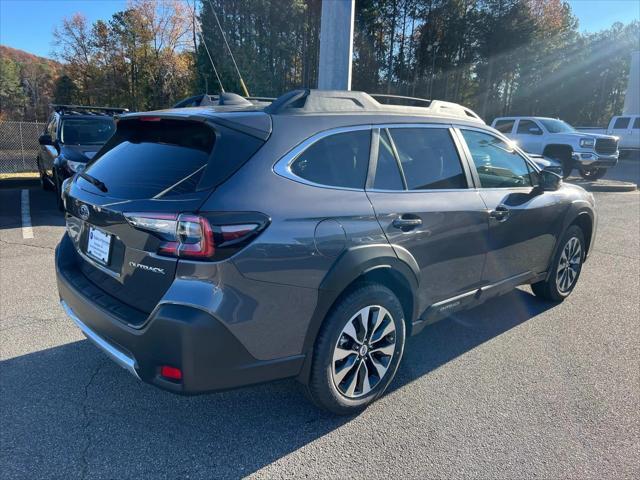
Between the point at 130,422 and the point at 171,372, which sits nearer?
the point at 171,372

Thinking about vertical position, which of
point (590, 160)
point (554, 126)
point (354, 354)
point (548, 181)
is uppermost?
point (554, 126)

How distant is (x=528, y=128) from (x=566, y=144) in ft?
4.58

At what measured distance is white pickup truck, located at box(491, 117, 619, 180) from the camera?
1525 centimetres

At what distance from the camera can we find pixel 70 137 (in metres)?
9.35

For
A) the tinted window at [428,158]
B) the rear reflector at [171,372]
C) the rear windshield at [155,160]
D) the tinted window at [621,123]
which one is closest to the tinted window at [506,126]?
the tinted window at [621,123]

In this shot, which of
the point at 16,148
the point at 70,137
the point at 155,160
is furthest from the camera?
the point at 16,148

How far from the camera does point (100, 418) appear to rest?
9.30 ft

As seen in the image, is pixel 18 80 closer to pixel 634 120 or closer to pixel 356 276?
pixel 634 120

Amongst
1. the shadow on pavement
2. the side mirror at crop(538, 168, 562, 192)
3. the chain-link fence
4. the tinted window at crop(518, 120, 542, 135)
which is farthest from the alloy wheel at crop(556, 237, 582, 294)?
the chain-link fence

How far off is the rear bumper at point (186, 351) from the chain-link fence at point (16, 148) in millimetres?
15427

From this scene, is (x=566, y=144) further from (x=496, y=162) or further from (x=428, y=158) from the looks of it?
(x=428, y=158)

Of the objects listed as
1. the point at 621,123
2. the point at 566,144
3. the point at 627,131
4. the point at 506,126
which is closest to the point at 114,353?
the point at 566,144

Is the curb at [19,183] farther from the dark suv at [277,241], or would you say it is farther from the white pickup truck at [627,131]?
the white pickup truck at [627,131]

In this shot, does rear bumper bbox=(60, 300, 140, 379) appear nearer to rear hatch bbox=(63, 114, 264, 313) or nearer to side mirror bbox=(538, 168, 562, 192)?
rear hatch bbox=(63, 114, 264, 313)
